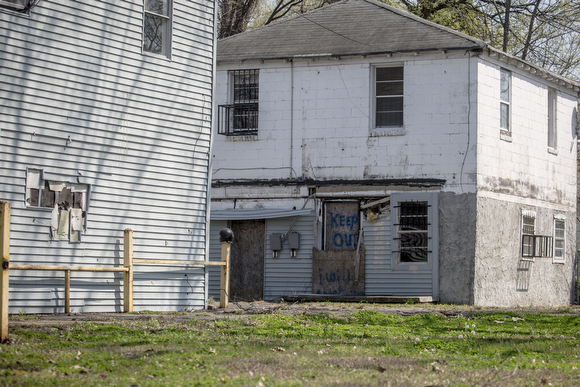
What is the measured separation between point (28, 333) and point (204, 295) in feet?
18.9

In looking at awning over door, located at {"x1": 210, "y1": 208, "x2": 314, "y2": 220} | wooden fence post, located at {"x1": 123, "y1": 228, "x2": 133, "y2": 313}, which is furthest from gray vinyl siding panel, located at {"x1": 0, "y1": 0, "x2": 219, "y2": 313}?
awning over door, located at {"x1": 210, "y1": 208, "x2": 314, "y2": 220}

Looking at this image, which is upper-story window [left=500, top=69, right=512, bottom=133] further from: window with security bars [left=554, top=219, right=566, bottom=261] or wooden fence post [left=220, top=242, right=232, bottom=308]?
wooden fence post [left=220, top=242, right=232, bottom=308]

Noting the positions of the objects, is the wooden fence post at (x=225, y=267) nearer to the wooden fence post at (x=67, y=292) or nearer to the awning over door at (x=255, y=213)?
the wooden fence post at (x=67, y=292)

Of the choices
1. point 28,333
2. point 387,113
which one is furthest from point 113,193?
point 387,113

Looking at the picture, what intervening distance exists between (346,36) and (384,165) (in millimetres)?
3879

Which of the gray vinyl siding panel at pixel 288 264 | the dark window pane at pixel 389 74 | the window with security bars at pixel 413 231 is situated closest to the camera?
the window with security bars at pixel 413 231

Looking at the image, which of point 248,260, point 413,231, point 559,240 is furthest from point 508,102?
point 248,260

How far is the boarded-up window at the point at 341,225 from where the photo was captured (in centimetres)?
1792

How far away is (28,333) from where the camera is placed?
8.42 m

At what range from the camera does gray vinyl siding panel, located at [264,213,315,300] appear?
18141 mm

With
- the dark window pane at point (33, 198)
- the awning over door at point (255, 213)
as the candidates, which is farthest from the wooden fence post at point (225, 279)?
the awning over door at point (255, 213)

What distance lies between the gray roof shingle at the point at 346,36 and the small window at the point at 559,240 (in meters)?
6.59

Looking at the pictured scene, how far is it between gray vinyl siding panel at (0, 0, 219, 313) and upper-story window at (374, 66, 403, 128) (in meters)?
5.37

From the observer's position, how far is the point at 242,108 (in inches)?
747
